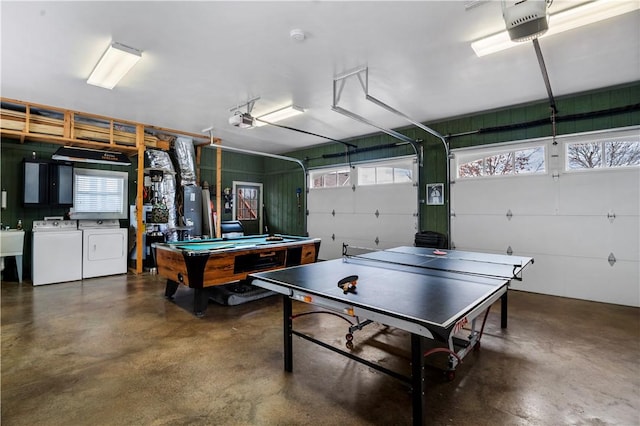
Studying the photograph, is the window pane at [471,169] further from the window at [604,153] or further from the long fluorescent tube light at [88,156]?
the long fluorescent tube light at [88,156]

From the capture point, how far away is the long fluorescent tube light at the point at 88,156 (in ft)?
17.2

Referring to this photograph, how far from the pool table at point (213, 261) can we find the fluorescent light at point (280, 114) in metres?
2.06

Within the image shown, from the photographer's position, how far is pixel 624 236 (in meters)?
4.06

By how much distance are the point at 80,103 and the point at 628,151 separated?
808 centimetres

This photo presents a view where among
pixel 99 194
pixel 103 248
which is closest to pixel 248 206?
pixel 99 194

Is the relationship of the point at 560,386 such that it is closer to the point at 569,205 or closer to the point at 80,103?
the point at 569,205

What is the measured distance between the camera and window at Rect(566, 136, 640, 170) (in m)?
4.04

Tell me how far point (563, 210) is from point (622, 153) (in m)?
1.00

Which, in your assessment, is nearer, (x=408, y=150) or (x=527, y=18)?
(x=527, y=18)

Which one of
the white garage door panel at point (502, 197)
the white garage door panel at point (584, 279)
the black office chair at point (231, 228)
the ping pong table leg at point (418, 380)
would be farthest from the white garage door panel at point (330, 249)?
the ping pong table leg at point (418, 380)

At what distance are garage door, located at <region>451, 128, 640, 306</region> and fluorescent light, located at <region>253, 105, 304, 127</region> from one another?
3084 millimetres

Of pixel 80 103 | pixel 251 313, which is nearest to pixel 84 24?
pixel 80 103

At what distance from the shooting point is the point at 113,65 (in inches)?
136

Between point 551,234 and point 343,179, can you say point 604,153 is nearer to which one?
point 551,234
